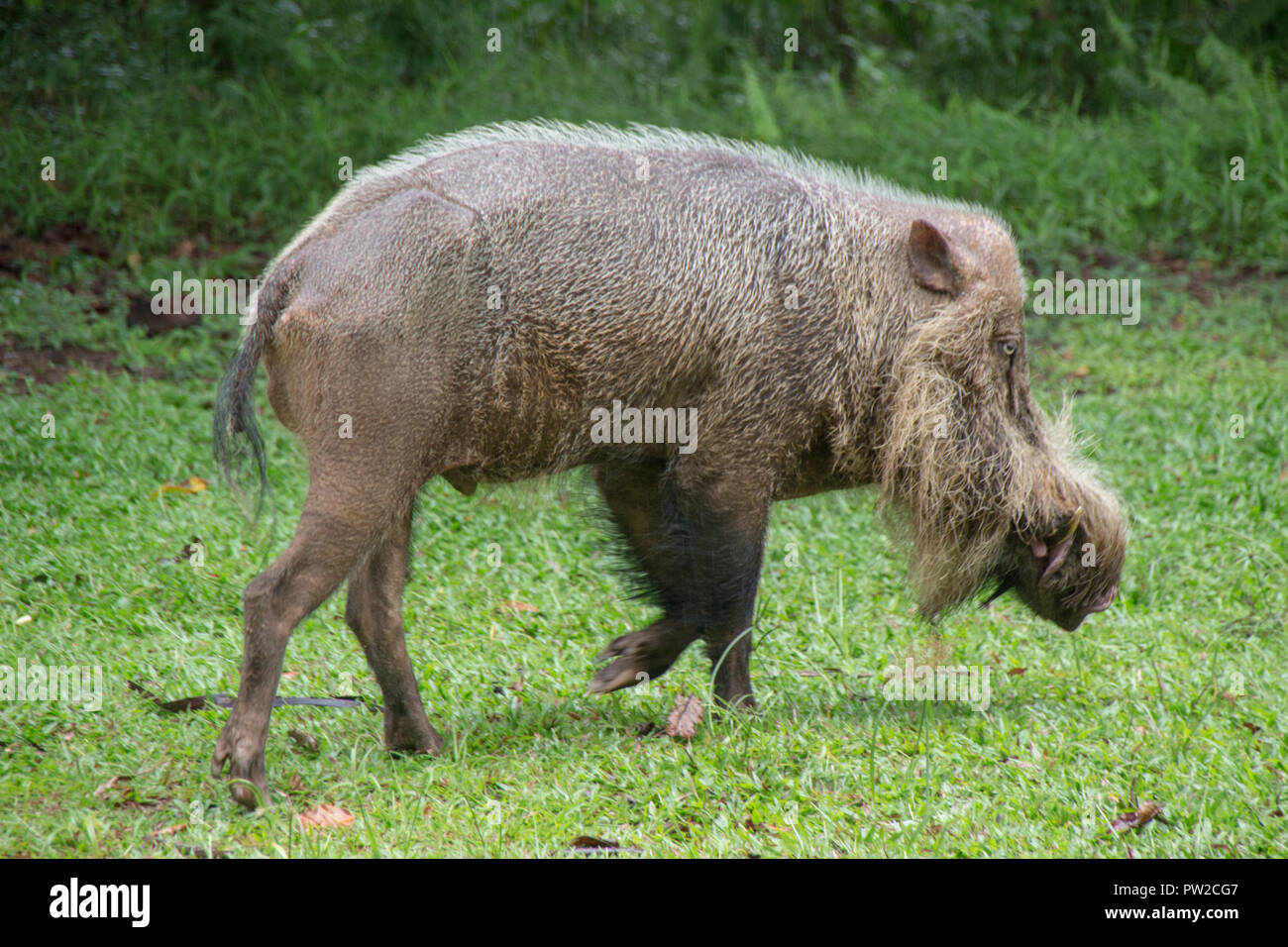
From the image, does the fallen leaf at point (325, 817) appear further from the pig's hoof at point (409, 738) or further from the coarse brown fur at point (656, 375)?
the pig's hoof at point (409, 738)

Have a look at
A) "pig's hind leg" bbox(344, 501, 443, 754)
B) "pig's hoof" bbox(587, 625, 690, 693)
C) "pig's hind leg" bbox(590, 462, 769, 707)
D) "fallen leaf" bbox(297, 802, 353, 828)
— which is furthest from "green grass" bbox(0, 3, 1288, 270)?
"fallen leaf" bbox(297, 802, 353, 828)

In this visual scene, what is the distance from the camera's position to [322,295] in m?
3.95

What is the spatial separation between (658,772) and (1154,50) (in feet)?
33.3

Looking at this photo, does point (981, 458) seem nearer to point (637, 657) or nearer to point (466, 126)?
point (637, 657)

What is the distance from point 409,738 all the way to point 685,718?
874 mm

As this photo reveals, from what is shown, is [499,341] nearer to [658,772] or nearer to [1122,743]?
[658,772]

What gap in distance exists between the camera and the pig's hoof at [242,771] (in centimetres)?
375

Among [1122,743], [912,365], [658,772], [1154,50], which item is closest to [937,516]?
[912,365]

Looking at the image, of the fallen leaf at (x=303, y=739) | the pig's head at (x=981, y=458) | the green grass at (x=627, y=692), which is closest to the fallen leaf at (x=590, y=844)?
the green grass at (x=627, y=692)

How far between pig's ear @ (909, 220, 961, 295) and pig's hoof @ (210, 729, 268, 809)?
2519mm

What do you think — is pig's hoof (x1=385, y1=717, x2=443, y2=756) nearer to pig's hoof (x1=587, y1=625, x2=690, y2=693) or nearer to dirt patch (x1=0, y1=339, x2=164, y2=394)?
pig's hoof (x1=587, y1=625, x2=690, y2=693)

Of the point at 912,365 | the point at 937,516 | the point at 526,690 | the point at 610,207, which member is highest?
the point at 610,207

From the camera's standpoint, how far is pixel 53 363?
8.16 meters

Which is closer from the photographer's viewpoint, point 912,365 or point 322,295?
point 322,295
